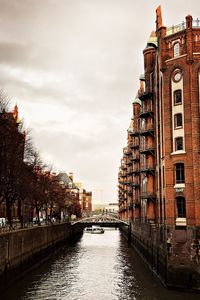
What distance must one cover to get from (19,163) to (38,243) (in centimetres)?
1049

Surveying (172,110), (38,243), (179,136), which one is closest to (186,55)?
(172,110)

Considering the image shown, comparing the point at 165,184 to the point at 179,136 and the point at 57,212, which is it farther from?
the point at 57,212

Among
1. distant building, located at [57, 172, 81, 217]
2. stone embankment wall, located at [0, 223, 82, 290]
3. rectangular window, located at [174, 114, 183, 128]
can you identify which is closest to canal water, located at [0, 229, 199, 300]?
stone embankment wall, located at [0, 223, 82, 290]

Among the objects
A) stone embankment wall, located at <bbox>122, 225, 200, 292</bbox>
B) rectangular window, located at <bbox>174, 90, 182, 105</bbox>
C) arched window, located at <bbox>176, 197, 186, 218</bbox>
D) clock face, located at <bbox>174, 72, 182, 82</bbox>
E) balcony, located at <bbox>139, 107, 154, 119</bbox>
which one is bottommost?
stone embankment wall, located at <bbox>122, 225, 200, 292</bbox>

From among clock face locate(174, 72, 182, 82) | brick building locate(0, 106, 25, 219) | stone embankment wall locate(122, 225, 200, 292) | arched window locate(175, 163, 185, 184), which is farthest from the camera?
clock face locate(174, 72, 182, 82)

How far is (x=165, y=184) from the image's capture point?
34875 mm

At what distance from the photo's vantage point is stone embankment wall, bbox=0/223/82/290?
27438mm

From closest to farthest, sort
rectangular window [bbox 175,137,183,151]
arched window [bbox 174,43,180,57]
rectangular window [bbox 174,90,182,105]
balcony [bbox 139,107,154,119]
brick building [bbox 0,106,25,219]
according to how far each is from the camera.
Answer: brick building [bbox 0,106,25,219] → rectangular window [bbox 175,137,183,151] → rectangular window [bbox 174,90,182,105] → arched window [bbox 174,43,180,57] → balcony [bbox 139,107,154,119]

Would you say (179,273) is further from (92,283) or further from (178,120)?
(178,120)

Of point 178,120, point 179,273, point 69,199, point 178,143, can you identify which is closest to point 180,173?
point 178,143

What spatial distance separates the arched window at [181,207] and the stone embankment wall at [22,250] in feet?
46.0

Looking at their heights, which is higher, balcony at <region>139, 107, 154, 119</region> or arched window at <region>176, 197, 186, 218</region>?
balcony at <region>139, 107, 154, 119</region>

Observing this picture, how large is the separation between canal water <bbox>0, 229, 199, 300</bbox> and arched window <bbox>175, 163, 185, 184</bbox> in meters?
8.53

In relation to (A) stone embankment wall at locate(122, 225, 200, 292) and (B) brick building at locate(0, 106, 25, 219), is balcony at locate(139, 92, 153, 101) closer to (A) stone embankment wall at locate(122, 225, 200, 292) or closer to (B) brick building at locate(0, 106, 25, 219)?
(B) brick building at locate(0, 106, 25, 219)
